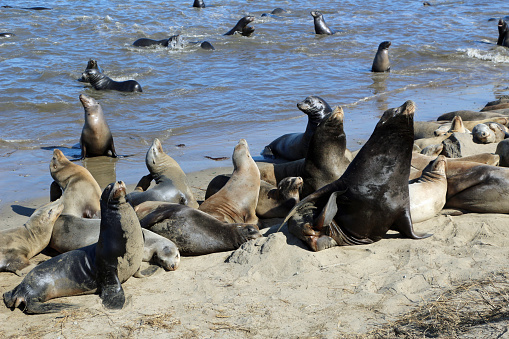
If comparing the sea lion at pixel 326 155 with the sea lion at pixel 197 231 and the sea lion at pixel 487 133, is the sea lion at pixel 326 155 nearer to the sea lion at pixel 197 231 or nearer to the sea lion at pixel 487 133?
the sea lion at pixel 197 231

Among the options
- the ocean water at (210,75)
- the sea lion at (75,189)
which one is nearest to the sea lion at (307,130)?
the ocean water at (210,75)

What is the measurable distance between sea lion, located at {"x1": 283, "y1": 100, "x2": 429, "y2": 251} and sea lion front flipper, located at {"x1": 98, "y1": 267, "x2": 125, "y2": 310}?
1543mm

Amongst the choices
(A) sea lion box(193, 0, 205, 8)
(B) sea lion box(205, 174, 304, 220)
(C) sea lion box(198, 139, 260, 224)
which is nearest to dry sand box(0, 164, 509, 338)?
(C) sea lion box(198, 139, 260, 224)

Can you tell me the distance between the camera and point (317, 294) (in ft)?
13.3

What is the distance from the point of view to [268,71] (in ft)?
51.4

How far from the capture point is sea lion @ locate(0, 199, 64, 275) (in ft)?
16.9

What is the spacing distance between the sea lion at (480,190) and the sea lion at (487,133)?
2.14m

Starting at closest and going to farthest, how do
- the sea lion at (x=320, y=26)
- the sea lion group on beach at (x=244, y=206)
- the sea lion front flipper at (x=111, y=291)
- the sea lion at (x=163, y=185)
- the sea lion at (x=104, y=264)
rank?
the sea lion front flipper at (x=111, y=291) < the sea lion at (x=104, y=264) < the sea lion group on beach at (x=244, y=206) < the sea lion at (x=163, y=185) < the sea lion at (x=320, y=26)

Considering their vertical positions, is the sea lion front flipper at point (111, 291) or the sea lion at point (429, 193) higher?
the sea lion at point (429, 193)

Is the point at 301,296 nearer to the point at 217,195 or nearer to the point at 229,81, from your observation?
the point at 217,195

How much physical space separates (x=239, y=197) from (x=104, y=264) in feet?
6.61

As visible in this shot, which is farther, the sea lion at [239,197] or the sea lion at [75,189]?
the sea lion at [75,189]

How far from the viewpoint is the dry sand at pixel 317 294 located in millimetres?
3479

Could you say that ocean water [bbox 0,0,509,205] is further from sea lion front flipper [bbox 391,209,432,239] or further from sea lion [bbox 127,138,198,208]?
sea lion front flipper [bbox 391,209,432,239]
